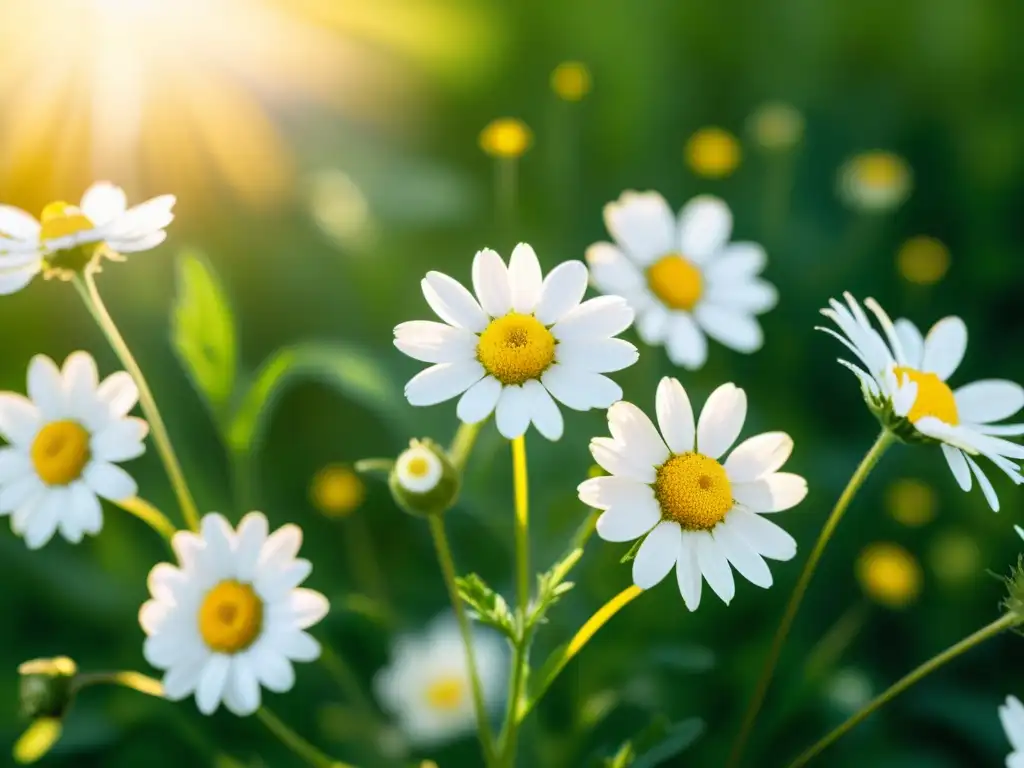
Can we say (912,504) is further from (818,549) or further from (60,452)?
(60,452)

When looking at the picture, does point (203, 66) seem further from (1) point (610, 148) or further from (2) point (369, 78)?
(1) point (610, 148)

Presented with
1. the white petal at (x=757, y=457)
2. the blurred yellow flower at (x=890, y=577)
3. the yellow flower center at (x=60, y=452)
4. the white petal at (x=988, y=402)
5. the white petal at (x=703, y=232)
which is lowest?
the blurred yellow flower at (x=890, y=577)

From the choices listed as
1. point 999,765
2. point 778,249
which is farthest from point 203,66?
point 999,765

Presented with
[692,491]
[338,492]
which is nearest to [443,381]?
[692,491]

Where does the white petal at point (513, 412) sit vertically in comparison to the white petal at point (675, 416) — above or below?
below

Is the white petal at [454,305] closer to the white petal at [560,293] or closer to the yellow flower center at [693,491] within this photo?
the white petal at [560,293]

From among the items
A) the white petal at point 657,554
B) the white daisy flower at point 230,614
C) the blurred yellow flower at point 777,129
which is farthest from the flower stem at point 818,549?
the blurred yellow flower at point 777,129

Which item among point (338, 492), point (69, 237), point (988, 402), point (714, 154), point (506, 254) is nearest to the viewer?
point (69, 237)

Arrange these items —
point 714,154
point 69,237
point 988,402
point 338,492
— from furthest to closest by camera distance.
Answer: point 714,154, point 338,492, point 988,402, point 69,237
